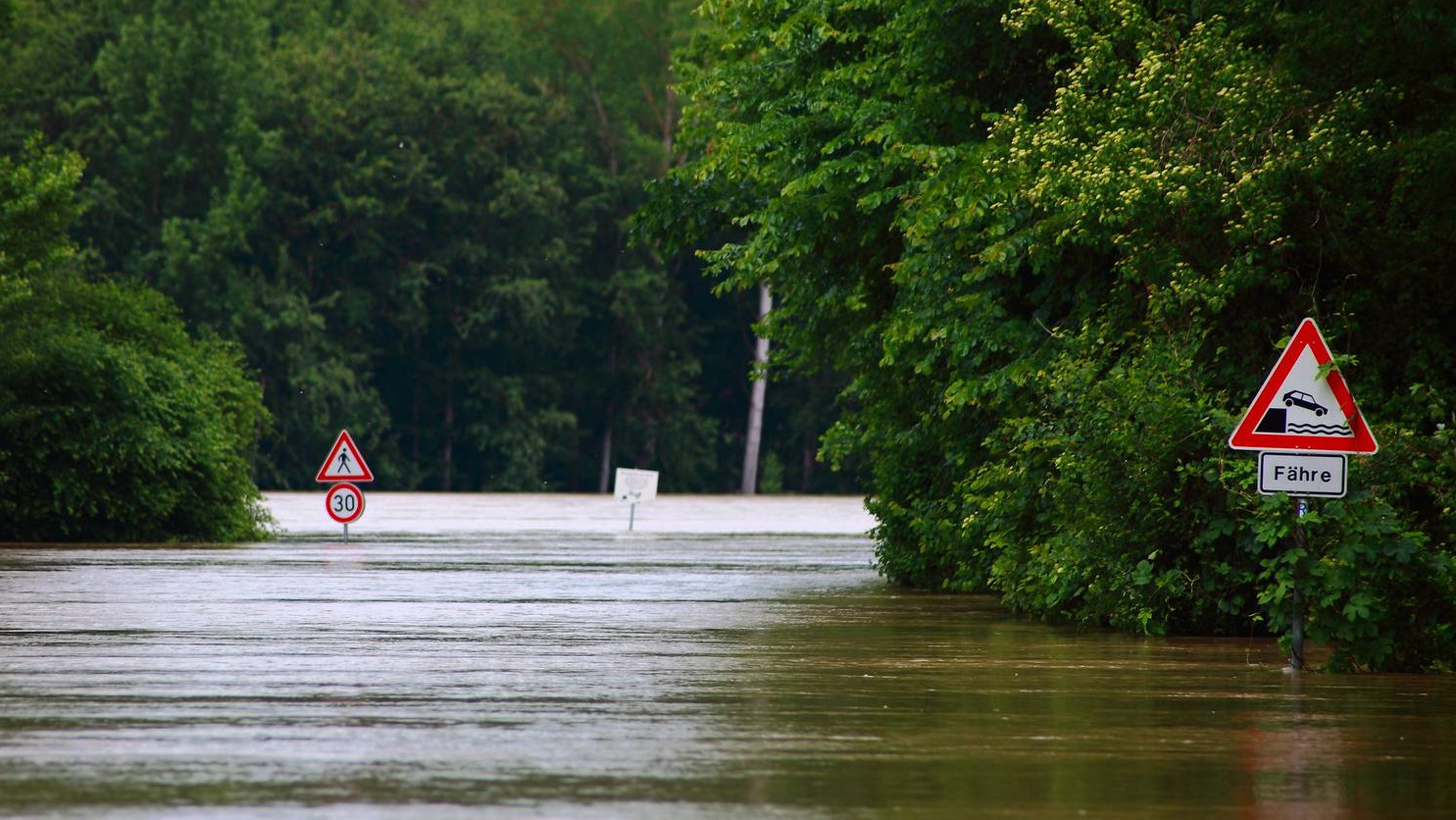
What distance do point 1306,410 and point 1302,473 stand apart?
39 cm

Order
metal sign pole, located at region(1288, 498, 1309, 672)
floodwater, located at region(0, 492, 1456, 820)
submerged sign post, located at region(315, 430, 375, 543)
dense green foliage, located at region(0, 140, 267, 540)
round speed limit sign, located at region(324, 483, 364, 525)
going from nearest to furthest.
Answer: floodwater, located at region(0, 492, 1456, 820), metal sign pole, located at region(1288, 498, 1309, 672), submerged sign post, located at region(315, 430, 375, 543), dense green foliage, located at region(0, 140, 267, 540), round speed limit sign, located at region(324, 483, 364, 525)

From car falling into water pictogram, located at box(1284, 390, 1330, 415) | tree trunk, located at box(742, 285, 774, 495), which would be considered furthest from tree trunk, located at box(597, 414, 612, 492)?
car falling into water pictogram, located at box(1284, 390, 1330, 415)

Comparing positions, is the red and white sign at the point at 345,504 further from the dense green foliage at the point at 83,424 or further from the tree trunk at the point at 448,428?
the tree trunk at the point at 448,428

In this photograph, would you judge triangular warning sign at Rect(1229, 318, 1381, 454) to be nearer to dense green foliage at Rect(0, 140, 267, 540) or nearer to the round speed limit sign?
the round speed limit sign

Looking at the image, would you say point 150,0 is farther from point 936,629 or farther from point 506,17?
point 936,629

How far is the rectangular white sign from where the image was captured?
14406 millimetres

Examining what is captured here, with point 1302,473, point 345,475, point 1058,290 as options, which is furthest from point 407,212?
point 1302,473

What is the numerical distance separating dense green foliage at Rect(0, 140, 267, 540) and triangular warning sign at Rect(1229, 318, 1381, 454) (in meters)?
22.1

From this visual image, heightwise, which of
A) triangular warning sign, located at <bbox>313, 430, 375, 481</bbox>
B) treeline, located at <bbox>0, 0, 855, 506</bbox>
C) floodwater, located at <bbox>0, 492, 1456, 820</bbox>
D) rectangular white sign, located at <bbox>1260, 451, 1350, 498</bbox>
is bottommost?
floodwater, located at <bbox>0, 492, 1456, 820</bbox>

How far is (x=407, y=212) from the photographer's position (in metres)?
81.8

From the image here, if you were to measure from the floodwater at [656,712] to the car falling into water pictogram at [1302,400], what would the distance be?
5.45ft

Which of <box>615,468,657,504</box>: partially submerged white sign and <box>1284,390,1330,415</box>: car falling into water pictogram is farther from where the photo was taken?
<box>615,468,657,504</box>: partially submerged white sign

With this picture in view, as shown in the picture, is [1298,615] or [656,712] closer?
[656,712]

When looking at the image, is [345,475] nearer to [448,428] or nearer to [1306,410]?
[1306,410]
